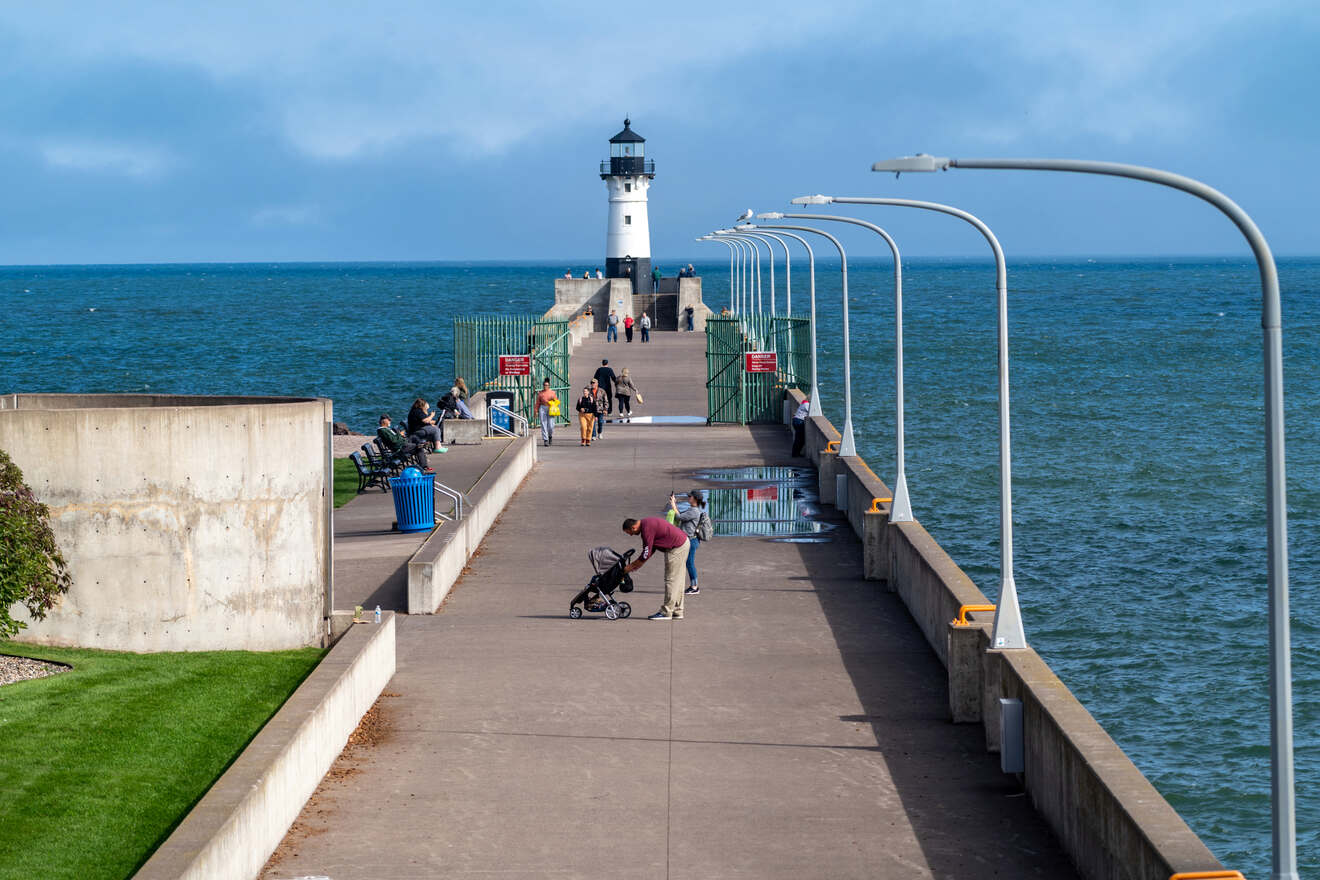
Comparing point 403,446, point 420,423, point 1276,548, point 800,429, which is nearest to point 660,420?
point 800,429

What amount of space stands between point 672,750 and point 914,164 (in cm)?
601

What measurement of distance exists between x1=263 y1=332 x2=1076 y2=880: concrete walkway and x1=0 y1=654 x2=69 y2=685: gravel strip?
8.90 ft

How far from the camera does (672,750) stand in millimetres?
14562

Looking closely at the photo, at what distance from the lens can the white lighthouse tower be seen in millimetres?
93875

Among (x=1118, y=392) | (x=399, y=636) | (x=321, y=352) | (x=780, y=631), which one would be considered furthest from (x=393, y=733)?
(x=321, y=352)

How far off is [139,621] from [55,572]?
1.17 metres

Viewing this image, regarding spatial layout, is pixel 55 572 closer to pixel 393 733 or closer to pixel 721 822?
pixel 393 733

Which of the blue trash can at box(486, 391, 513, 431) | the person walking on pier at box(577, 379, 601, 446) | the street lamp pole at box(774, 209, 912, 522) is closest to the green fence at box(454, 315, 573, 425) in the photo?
the blue trash can at box(486, 391, 513, 431)

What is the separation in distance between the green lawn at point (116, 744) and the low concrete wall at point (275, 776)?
42cm

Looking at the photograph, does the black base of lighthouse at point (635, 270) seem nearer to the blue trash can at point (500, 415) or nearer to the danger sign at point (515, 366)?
the danger sign at point (515, 366)

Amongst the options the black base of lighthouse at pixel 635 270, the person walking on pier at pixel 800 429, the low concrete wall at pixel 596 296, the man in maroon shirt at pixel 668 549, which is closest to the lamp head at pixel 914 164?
the man in maroon shirt at pixel 668 549

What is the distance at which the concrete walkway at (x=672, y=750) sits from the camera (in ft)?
39.1

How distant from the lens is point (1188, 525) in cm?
3769

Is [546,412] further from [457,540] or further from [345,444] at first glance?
[457,540]
